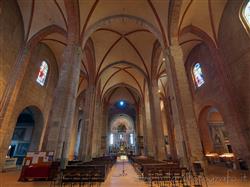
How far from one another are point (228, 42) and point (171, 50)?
501cm

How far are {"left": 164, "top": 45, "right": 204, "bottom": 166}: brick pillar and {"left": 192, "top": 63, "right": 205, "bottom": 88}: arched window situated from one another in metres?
6.48

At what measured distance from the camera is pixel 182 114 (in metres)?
7.09

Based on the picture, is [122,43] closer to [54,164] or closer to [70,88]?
[70,88]

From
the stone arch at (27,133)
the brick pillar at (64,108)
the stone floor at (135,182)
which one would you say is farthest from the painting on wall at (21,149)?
the brick pillar at (64,108)

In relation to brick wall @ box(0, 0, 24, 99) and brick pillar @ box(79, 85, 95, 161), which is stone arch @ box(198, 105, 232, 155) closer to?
brick pillar @ box(79, 85, 95, 161)

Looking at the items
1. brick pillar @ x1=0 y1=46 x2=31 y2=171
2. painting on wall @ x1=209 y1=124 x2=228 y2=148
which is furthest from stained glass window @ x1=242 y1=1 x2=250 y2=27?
brick pillar @ x1=0 y1=46 x2=31 y2=171

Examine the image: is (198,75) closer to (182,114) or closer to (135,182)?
(182,114)

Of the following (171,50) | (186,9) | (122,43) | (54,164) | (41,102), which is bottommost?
(54,164)

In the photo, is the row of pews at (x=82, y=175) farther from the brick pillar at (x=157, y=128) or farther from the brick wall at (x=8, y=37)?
the brick pillar at (x=157, y=128)

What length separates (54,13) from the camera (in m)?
10.1

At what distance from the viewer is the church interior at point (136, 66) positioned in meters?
5.92

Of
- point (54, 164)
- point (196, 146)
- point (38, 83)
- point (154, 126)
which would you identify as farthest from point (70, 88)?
point (154, 126)

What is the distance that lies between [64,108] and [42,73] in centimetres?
914

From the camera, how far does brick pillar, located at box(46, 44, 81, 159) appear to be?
20.7ft
